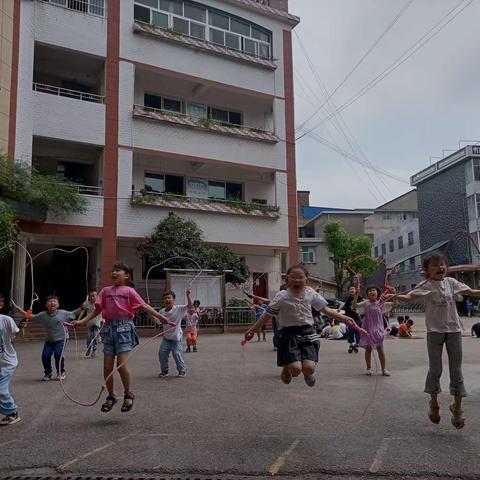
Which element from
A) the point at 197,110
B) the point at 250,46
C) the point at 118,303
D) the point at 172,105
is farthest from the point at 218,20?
the point at 118,303

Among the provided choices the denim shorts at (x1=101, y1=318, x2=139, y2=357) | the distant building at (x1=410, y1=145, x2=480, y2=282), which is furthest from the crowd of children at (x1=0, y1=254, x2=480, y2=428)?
the distant building at (x1=410, y1=145, x2=480, y2=282)

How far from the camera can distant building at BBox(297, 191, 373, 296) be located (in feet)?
178

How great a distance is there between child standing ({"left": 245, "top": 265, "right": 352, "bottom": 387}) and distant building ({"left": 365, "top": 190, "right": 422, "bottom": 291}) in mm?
45609

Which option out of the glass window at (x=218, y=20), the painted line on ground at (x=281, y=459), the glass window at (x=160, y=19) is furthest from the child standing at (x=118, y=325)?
the glass window at (x=218, y=20)

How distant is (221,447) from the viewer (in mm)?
5484

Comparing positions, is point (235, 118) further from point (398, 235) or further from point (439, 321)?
point (398, 235)

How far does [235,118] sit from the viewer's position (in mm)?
27938

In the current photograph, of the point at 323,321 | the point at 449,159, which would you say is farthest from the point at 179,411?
the point at 449,159

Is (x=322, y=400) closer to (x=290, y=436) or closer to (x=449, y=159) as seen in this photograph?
(x=290, y=436)

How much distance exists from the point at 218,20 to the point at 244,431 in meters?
24.4

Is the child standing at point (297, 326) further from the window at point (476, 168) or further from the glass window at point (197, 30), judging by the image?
the window at point (476, 168)

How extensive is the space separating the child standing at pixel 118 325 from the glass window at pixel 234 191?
19.9 m

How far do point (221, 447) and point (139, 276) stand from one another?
19.4 metres

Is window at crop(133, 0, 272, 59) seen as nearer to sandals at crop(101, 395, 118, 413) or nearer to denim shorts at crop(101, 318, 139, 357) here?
denim shorts at crop(101, 318, 139, 357)
